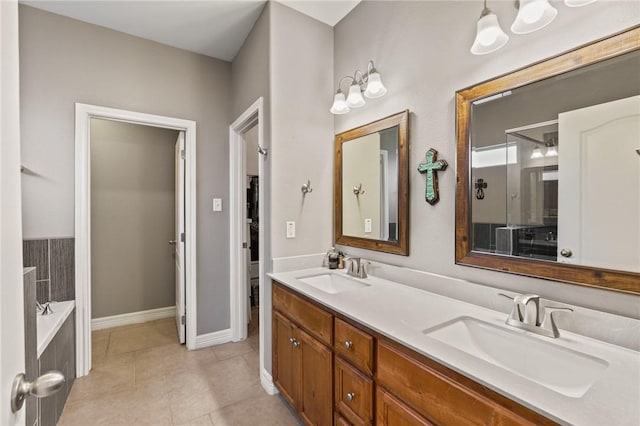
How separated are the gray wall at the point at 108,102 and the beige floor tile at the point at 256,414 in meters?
1.07

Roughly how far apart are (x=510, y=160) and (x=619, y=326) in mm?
711

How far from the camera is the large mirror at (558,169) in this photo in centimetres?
99

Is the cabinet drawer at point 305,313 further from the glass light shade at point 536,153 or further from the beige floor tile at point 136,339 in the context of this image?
the beige floor tile at point 136,339

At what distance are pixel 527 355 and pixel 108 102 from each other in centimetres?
324

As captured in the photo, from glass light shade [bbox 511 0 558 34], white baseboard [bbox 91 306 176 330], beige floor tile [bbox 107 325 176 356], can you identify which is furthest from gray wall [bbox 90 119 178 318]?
A: glass light shade [bbox 511 0 558 34]

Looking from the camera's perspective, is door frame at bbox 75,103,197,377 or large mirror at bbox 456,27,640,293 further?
door frame at bbox 75,103,197,377

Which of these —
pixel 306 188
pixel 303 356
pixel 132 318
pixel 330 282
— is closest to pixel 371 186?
pixel 306 188

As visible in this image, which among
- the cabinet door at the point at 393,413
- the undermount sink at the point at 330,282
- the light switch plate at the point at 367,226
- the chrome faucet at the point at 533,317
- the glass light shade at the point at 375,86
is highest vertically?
the glass light shade at the point at 375,86

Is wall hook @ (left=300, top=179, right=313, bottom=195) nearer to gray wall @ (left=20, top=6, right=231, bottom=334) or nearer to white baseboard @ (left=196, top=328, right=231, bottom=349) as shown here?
gray wall @ (left=20, top=6, right=231, bottom=334)

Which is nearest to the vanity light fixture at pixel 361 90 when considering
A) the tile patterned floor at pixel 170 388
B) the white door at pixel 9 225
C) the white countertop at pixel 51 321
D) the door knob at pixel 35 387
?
the white door at pixel 9 225

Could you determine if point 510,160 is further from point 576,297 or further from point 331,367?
point 331,367

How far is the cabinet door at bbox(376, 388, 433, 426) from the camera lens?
0.99 meters

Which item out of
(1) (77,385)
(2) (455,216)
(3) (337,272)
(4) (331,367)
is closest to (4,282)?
(4) (331,367)

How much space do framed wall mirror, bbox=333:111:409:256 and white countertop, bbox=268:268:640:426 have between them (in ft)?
1.22
